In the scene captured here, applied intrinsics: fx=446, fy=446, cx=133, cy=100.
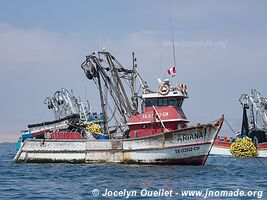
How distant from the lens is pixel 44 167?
3222 cm

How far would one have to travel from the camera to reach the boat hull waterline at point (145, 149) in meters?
30.8

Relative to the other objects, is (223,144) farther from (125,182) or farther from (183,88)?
(125,182)

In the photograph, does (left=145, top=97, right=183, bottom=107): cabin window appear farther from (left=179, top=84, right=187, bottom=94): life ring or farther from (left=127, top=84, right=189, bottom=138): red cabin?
(left=179, top=84, right=187, bottom=94): life ring

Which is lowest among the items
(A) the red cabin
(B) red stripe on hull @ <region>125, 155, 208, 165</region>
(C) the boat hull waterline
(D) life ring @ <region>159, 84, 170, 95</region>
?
(B) red stripe on hull @ <region>125, 155, 208, 165</region>

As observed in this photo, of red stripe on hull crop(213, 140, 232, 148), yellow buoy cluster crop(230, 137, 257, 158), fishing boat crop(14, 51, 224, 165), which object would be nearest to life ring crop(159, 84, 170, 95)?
fishing boat crop(14, 51, 224, 165)

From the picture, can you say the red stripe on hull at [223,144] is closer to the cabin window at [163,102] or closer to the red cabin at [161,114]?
the red cabin at [161,114]

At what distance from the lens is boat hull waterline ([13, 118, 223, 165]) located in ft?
101

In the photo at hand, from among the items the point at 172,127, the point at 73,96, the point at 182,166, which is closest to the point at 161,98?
the point at 172,127

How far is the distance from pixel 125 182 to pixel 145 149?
887 cm

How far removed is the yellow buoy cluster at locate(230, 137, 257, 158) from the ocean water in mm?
21749

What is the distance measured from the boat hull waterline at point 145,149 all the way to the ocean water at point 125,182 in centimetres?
106

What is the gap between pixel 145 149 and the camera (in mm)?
31547

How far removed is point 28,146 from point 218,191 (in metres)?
19.9

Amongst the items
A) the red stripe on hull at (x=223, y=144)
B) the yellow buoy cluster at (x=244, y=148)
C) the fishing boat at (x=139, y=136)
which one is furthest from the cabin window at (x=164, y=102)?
the red stripe on hull at (x=223, y=144)
